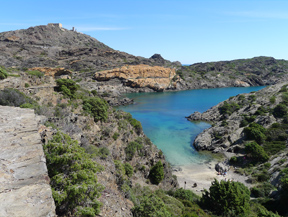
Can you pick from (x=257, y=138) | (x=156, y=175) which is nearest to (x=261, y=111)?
(x=257, y=138)

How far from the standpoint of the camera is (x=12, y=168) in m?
3.92

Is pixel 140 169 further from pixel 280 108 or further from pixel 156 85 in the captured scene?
pixel 156 85

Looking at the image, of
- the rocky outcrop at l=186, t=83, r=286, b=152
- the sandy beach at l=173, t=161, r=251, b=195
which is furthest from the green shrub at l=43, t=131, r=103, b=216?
the rocky outcrop at l=186, t=83, r=286, b=152

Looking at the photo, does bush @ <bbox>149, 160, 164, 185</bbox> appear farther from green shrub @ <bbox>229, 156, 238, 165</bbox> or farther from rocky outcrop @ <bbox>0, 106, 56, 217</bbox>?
green shrub @ <bbox>229, 156, 238, 165</bbox>

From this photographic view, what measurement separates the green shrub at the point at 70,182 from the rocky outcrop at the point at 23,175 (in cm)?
163

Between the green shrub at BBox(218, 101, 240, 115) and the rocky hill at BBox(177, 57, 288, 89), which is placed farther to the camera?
the rocky hill at BBox(177, 57, 288, 89)

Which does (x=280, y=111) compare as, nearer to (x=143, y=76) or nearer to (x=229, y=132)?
(x=229, y=132)

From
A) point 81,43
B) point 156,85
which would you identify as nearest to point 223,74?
point 156,85

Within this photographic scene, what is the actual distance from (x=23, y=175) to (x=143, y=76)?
11690 centimetres

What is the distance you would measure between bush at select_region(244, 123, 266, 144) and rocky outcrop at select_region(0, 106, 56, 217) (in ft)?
139

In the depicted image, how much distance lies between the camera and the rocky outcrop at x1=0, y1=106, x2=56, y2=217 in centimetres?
302

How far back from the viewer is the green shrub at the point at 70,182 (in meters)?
6.02

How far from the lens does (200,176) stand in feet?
96.3

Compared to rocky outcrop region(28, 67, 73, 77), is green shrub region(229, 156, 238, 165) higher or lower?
lower
